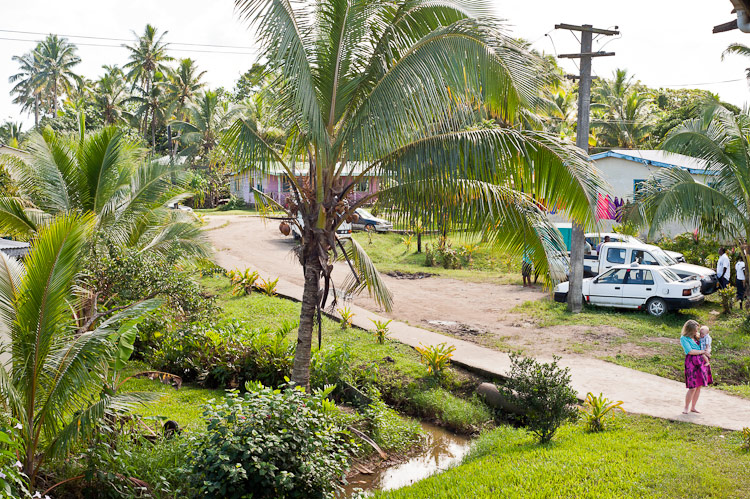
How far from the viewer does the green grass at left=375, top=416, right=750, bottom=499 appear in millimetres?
6641

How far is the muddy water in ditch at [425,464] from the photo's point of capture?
834 centimetres

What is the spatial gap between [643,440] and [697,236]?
1531cm

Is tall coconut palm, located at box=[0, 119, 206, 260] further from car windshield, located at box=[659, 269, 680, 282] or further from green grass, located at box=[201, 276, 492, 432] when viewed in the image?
car windshield, located at box=[659, 269, 680, 282]

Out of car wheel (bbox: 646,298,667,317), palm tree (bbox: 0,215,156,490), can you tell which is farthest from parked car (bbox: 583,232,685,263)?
palm tree (bbox: 0,215,156,490)

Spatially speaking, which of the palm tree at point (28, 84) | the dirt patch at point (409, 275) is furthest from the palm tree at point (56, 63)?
the dirt patch at point (409, 275)

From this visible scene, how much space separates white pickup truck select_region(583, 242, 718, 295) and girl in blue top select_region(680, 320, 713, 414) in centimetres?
802

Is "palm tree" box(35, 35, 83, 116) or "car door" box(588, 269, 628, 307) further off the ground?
"palm tree" box(35, 35, 83, 116)

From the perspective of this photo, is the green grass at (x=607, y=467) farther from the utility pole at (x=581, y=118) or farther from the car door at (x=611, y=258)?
the car door at (x=611, y=258)

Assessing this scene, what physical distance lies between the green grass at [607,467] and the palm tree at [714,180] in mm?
7706

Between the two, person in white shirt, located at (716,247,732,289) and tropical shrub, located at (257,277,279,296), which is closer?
person in white shirt, located at (716,247,732,289)

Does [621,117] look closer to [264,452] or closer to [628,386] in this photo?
[628,386]

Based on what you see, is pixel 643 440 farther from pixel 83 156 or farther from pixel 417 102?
pixel 83 156

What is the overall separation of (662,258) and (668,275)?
2.17 meters

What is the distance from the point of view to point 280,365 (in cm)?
1095
